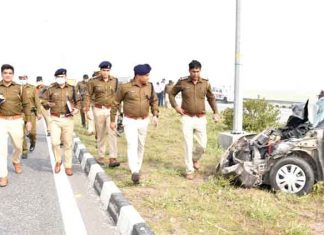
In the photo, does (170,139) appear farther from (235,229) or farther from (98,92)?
(235,229)

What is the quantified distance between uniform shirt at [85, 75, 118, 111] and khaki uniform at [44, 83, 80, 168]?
0.98m

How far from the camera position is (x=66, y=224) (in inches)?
205

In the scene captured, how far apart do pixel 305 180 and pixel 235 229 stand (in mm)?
1908

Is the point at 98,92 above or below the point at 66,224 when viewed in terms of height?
above

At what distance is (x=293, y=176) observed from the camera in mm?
6359

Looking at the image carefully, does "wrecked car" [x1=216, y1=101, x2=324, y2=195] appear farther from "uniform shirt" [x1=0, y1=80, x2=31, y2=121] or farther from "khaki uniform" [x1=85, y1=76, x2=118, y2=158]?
"uniform shirt" [x1=0, y1=80, x2=31, y2=121]

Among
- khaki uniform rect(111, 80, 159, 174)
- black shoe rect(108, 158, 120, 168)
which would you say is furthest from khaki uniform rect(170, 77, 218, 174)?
black shoe rect(108, 158, 120, 168)

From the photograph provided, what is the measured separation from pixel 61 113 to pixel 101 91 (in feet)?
4.36

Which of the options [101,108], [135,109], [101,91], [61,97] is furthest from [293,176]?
[101,91]

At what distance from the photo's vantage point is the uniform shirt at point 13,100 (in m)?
7.71

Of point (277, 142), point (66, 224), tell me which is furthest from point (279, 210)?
point (66, 224)

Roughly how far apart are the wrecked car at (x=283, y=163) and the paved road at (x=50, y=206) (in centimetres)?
208

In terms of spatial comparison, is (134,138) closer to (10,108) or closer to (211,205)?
(211,205)

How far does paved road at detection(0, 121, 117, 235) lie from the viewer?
509 centimetres
